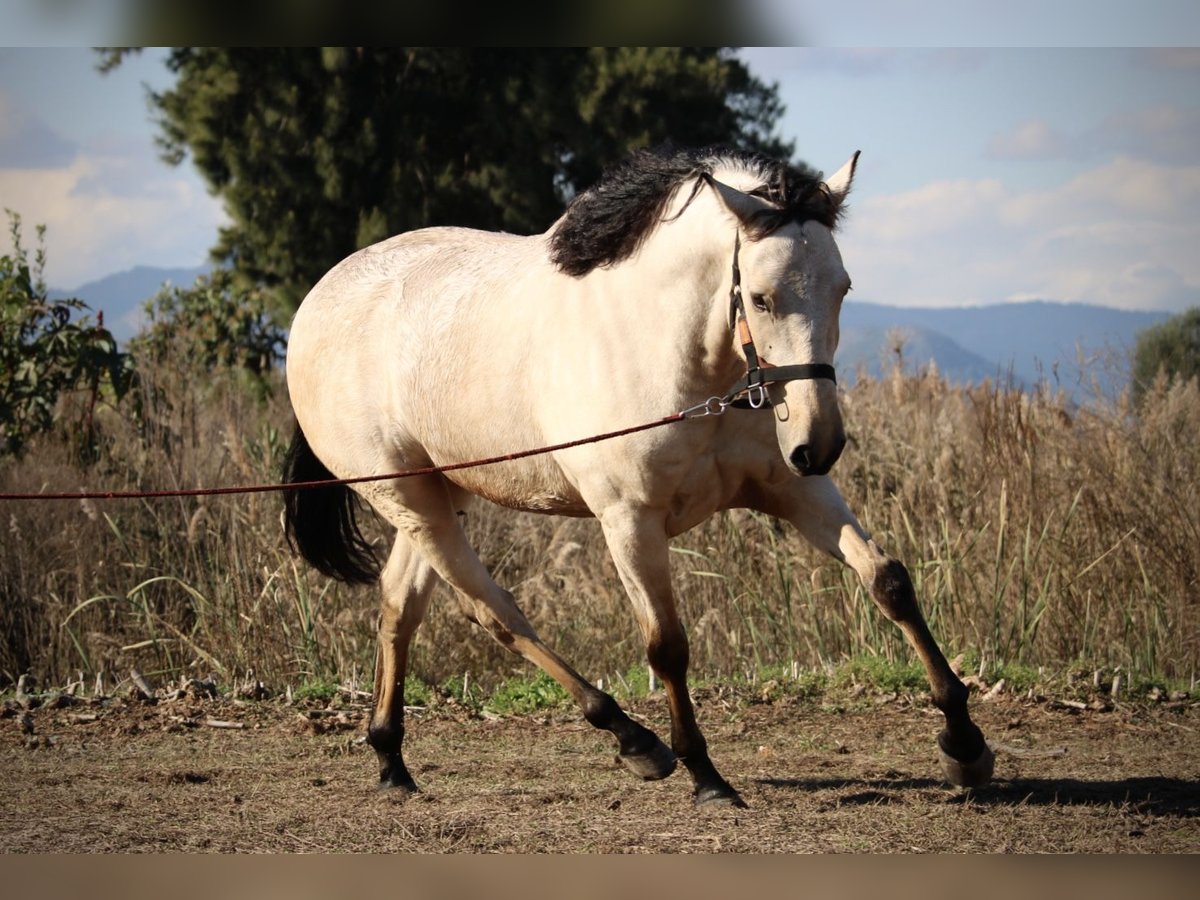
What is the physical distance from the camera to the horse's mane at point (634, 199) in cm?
463

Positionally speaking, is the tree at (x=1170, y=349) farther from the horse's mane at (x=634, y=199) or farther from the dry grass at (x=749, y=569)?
the horse's mane at (x=634, y=199)

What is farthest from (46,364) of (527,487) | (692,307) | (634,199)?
(692,307)

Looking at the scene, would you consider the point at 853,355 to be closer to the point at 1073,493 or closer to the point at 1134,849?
the point at 1073,493

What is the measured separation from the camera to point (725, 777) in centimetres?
548

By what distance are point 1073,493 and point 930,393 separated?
221cm

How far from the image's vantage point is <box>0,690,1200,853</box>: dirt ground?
14.5 feet

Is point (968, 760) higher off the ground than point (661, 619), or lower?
lower

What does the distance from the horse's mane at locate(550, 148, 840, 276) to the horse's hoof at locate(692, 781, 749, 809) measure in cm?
194

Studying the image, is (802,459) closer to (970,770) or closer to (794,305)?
(794,305)

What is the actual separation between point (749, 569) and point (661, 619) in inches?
122

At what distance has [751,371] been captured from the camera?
4.26 metres

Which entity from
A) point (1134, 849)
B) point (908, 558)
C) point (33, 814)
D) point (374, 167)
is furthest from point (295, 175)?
point (1134, 849)

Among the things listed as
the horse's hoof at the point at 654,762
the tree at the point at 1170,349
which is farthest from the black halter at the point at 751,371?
the tree at the point at 1170,349

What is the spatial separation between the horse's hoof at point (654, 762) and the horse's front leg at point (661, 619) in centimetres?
9
